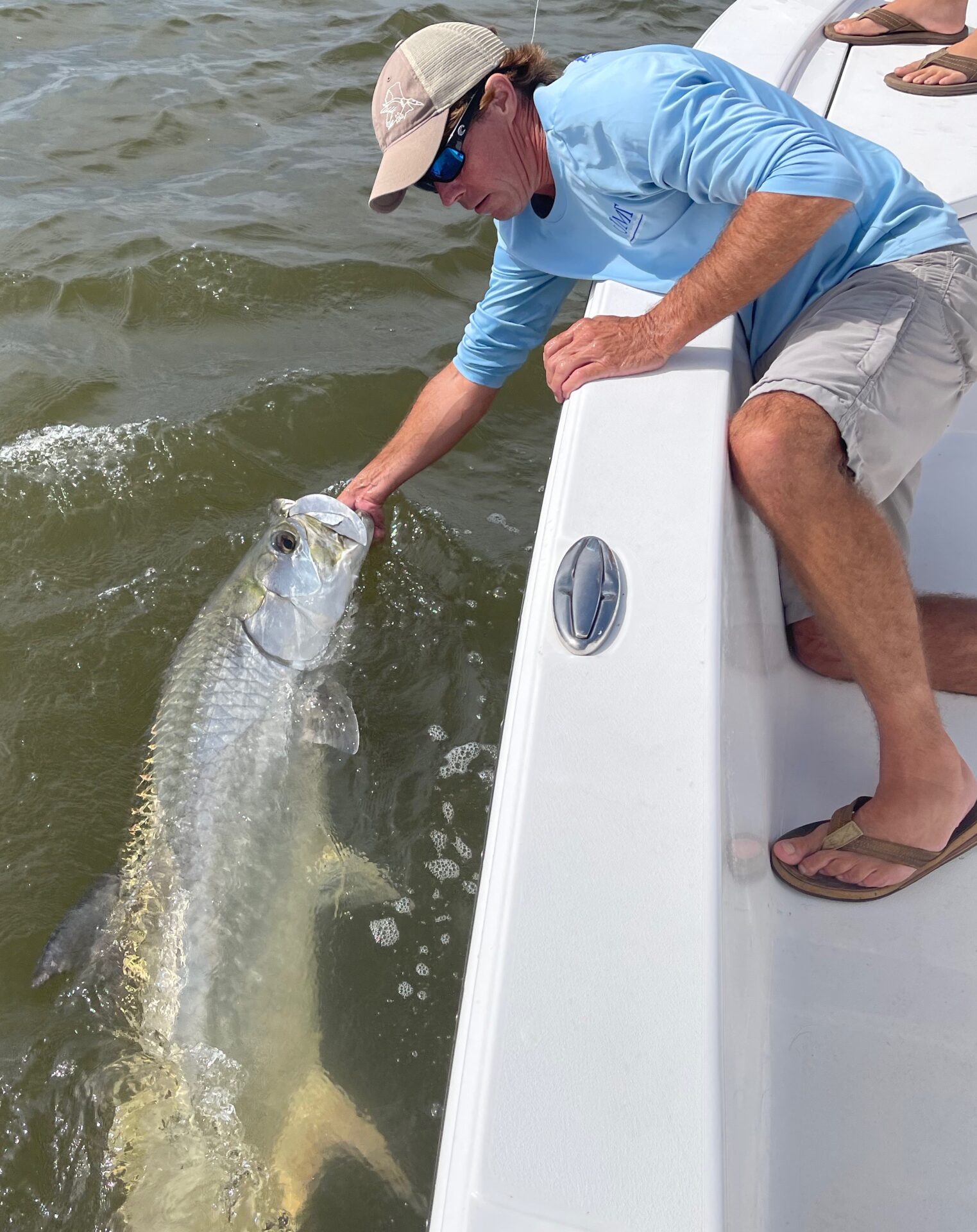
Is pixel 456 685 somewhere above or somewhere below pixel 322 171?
below

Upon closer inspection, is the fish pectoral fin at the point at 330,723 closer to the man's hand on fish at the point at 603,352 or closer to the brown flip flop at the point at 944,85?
the man's hand on fish at the point at 603,352

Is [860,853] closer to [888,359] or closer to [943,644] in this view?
[943,644]

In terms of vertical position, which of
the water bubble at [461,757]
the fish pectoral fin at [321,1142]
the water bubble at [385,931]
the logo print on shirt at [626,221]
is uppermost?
the logo print on shirt at [626,221]

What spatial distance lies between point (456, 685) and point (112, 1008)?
1.25 meters

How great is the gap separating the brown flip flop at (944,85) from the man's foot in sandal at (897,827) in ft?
8.45

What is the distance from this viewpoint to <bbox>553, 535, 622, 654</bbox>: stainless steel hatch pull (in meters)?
1.43

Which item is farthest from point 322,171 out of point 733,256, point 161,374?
point 733,256

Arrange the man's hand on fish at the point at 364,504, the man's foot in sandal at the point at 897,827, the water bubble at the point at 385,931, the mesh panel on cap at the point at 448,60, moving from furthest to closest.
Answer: the man's hand on fish at the point at 364,504 → the water bubble at the point at 385,931 → the mesh panel on cap at the point at 448,60 → the man's foot in sandal at the point at 897,827

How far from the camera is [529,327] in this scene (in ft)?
8.42

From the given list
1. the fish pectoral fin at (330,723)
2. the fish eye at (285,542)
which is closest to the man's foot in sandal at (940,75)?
the fish eye at (285,542)

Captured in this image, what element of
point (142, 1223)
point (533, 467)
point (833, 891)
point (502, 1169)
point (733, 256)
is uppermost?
point (733, 256)

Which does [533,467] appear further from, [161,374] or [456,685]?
[161,374]

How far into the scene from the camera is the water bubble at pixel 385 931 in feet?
7.63

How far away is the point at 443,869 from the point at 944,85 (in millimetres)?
3099
